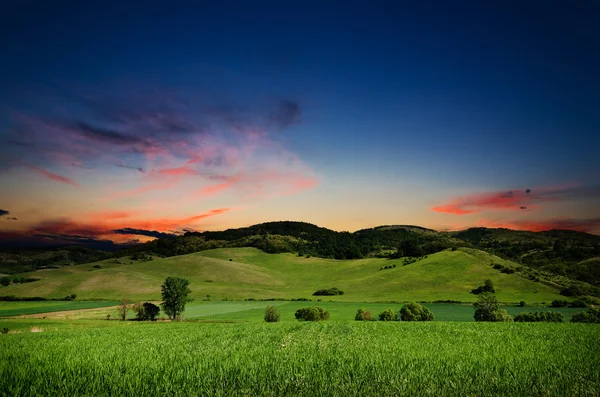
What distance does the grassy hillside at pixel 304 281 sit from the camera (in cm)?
12938

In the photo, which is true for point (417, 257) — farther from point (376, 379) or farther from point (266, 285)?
point (376, 379)

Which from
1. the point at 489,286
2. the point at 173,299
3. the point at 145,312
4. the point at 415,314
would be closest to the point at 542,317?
the point at 415,314

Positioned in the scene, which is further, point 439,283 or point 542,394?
point 439,283

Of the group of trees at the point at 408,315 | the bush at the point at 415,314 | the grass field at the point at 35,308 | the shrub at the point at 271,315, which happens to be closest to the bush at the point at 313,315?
the shrub at the point at 271,315

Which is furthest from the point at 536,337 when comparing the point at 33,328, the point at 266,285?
the point at 266,285

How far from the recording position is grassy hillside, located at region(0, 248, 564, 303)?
12938 cm

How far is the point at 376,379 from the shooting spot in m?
14.3

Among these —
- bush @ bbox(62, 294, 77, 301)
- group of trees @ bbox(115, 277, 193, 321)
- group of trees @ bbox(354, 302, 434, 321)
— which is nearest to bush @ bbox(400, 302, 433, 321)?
group of trees @ bbox(354, 302, 434, 321)

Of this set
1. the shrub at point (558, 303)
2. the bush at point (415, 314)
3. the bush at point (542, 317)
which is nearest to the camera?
the bush at point (542, 317)

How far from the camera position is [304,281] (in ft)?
599

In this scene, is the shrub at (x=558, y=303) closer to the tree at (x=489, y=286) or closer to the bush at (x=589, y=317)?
the tree at (x=489, y=286)

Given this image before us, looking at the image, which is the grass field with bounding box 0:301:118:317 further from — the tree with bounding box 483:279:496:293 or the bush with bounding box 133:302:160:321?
the tree with bounding box 483:279:496:293

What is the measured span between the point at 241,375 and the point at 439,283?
143m

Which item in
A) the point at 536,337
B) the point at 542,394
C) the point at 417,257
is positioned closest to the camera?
the point at 542,394
